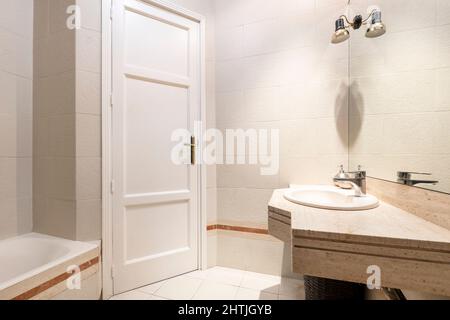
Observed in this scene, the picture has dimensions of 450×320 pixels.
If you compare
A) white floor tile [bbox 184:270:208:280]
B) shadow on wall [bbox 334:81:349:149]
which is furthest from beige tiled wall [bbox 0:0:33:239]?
shadow on wall [bbox 334:81:349:149]

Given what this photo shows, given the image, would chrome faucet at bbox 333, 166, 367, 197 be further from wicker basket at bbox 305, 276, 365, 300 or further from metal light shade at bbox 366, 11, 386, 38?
metal light shade at bbox 366, 11, 386, 38

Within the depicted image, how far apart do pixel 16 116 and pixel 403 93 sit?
2.38 meters

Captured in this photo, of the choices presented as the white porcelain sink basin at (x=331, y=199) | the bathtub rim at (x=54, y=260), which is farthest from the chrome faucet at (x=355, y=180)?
the bathtub rim at (x=54, y=260)

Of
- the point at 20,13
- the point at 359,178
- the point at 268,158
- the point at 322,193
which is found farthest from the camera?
the point at 268,158

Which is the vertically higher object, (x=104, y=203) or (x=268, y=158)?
(x=268, y=158)

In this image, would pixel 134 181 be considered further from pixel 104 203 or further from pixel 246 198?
pixel 246 198

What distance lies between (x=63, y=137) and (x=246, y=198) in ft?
4.59

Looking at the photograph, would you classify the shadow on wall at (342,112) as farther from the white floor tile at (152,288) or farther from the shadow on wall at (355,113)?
the white floor tile at (152,288)

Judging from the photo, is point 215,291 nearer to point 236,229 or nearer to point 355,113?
point 236,229

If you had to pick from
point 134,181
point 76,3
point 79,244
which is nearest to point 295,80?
point 134,181

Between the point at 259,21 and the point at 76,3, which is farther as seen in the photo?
the point at 259,21

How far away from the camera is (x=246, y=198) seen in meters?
1.88

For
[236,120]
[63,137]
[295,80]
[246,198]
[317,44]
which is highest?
[317,44]

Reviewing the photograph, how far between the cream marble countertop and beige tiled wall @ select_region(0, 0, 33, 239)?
1757 millimetres
